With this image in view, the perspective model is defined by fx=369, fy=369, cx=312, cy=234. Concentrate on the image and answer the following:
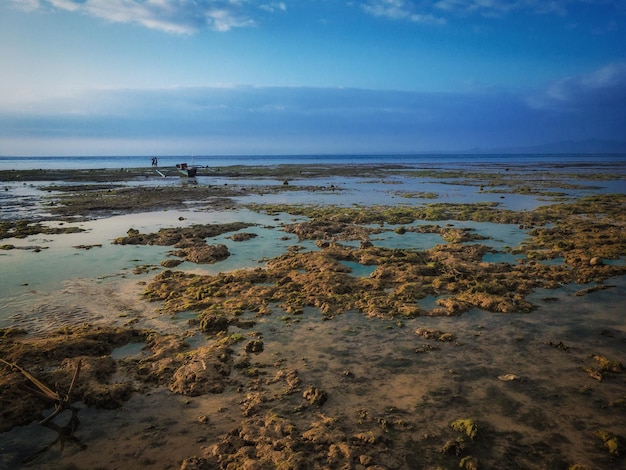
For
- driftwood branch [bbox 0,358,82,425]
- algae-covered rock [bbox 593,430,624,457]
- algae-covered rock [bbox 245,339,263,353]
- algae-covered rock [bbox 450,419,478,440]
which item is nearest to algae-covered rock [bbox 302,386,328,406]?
algae-covered rock [bbox 245,339,263,353]

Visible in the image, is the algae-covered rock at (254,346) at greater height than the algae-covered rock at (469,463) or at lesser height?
greater

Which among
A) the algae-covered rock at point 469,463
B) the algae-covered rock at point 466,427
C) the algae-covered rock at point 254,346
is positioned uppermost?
the algae-covered rock at point 254,346

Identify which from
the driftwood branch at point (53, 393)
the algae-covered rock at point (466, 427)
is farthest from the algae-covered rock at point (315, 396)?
the driftwood branch at point (53, 393)

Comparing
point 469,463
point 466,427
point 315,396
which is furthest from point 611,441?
point 315,396

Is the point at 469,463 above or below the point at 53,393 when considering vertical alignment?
below

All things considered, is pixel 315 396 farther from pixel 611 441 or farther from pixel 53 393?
pixel 53 393

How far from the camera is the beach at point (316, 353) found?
579 cm

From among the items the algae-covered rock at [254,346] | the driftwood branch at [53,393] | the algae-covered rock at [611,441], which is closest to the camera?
the algae-covered rock at [611,441]

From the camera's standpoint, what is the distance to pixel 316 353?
28.5ft

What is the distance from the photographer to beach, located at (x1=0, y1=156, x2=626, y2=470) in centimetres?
579

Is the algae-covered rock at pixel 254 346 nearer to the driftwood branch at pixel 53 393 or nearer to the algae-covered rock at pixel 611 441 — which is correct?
the driftwood branch at pixel 53 393

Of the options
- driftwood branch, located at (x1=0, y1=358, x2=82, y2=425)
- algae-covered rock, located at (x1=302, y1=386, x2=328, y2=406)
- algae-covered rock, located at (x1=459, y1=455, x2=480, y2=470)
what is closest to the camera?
algae-covered rock, located at (x1=459, y1=455, x2=480, y2=470)

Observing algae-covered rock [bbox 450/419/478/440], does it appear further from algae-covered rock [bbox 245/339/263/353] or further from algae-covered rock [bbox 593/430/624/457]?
algae-covered rock [bbox 245/339/263/353]

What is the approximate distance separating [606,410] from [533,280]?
7.32 meters
